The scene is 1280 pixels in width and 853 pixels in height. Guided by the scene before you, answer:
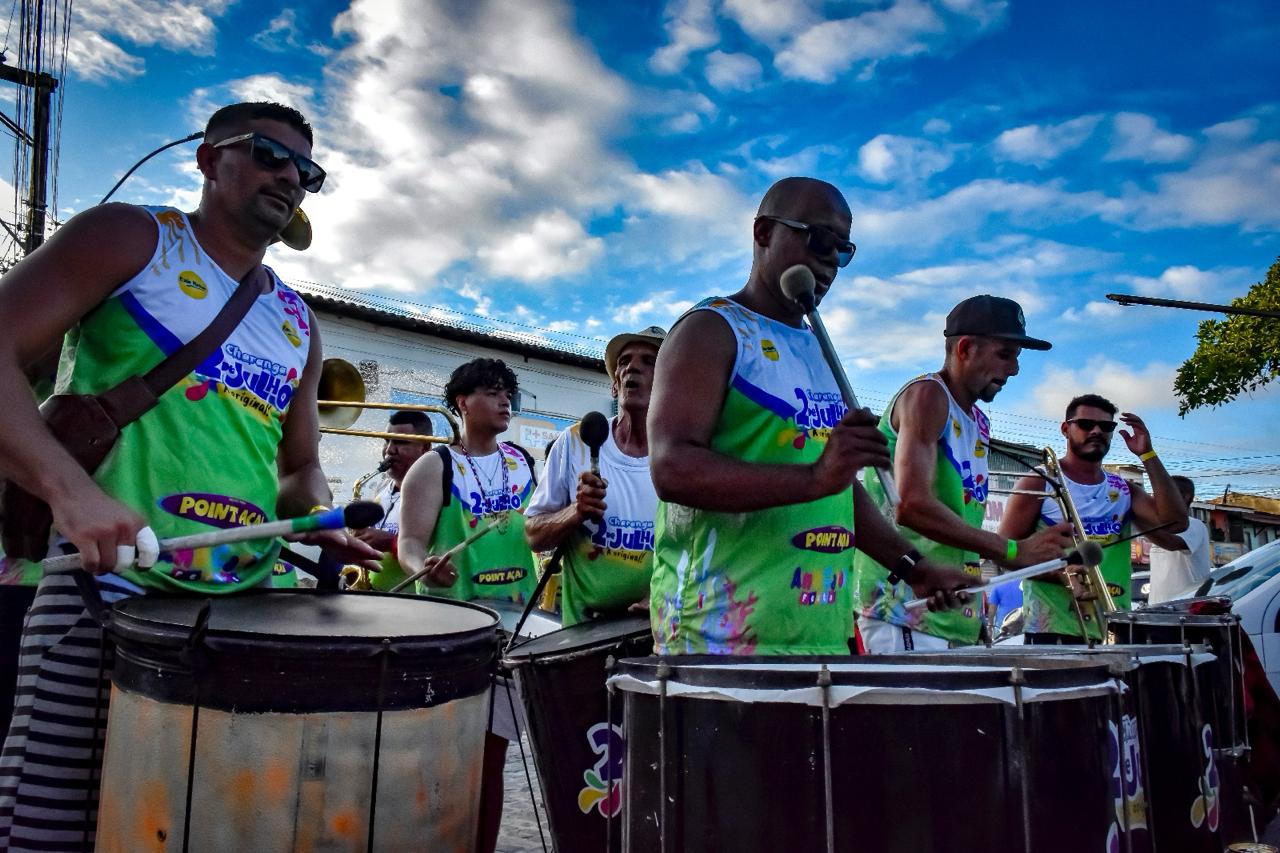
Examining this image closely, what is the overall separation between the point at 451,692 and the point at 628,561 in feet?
7.47

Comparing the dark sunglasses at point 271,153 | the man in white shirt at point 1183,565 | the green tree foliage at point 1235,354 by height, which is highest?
the green tree foliage at point 1235,354

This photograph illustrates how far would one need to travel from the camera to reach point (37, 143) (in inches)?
617

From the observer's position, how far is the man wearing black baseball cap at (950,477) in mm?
3584

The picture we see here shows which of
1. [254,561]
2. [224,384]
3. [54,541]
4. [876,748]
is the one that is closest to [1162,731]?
[876,748]

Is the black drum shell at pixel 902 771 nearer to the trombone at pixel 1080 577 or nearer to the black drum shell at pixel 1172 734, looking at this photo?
the black drum shell at pixel 1172 734

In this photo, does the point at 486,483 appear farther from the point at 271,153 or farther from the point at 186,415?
the point at 186,415

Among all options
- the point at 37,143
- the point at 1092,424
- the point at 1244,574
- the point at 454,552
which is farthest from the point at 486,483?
the point at 37,143

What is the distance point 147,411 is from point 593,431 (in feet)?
7.70

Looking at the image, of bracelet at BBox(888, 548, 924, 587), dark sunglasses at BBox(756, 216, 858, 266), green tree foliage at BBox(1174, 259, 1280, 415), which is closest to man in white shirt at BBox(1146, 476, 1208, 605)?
bracelet at BBox(888, 548, 924, 587)

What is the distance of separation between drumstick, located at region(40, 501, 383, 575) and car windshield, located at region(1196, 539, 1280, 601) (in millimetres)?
6496

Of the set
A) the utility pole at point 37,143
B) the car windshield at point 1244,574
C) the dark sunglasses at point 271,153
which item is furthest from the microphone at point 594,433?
the utility pole at point 37,143

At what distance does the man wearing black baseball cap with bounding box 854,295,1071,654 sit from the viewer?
358 centimetres

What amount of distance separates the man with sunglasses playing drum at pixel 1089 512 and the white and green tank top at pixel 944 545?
1302mm

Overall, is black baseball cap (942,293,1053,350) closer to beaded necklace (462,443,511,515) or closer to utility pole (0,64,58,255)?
beaded necklace (462,443,511,515)
